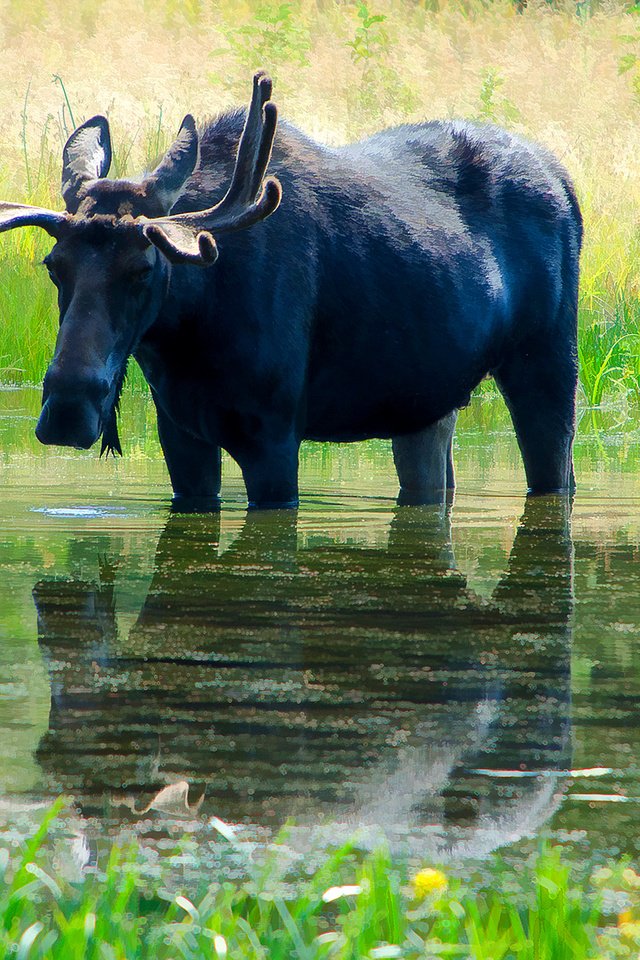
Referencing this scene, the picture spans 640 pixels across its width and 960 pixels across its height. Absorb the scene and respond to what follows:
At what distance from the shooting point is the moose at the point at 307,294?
15.7 feet

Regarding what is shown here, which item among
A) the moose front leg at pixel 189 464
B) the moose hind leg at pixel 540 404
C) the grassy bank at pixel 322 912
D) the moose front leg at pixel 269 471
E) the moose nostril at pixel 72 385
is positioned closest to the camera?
the grassy bank at pixel 322 912

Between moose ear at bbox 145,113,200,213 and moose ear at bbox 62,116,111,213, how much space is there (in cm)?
24

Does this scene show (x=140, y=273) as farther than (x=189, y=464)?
No

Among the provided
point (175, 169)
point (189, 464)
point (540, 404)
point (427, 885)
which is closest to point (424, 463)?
point (540, 404)

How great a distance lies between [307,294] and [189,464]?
74 centimetres

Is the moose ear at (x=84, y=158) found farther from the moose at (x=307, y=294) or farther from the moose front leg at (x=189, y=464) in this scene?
the moose front leg at (x=189, y=464)

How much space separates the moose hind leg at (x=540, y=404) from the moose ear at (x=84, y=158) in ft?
6.21

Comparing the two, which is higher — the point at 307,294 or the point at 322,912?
the point at 307,294

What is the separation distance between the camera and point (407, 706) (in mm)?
2576

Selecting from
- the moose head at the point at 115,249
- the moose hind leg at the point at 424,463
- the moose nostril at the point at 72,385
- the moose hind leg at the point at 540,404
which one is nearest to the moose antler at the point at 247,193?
the moose head at the point at 115,249

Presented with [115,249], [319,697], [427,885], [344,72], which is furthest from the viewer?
[344,72]

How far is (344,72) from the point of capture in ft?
76.7

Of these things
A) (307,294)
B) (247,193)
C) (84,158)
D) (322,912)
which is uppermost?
(84,158)

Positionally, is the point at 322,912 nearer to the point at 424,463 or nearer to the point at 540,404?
the point at 424,463
